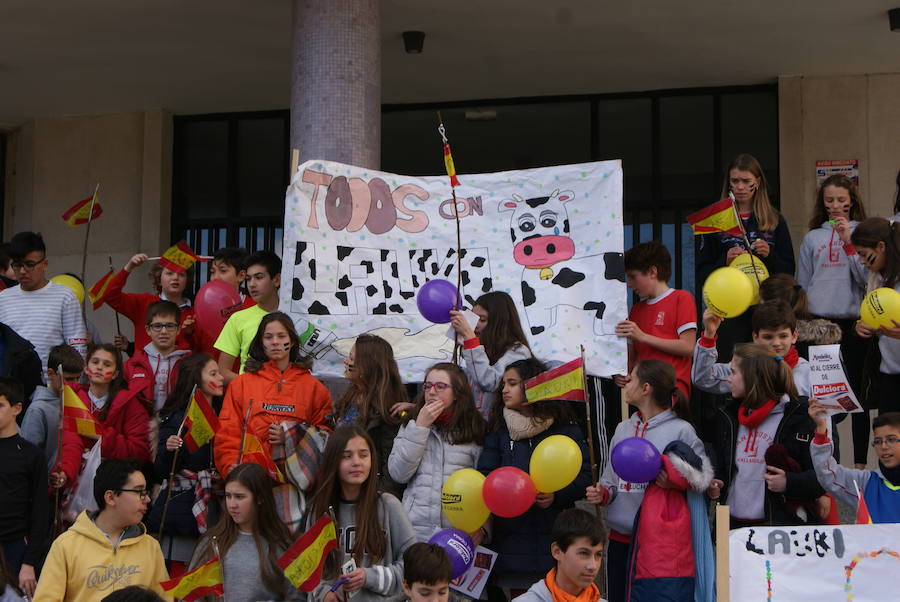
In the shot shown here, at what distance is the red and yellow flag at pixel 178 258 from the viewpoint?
26.3ft

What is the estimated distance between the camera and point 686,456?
596cm

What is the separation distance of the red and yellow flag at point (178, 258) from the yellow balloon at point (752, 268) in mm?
3375

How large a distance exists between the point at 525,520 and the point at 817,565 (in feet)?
4.70

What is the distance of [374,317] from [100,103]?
5.42m

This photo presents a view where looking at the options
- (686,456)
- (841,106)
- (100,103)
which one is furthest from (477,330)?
(100,103)

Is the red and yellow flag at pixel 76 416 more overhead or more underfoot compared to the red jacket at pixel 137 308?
more underfoot

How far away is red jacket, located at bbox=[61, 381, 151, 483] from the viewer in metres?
6.76

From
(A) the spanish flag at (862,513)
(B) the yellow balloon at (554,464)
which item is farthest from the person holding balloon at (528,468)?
(A) the spanish flag at (862,513)

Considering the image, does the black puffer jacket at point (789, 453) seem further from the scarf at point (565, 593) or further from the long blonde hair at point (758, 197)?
the long blonde hair at point (758, 197)

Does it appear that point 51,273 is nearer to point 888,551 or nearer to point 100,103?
point 100,103

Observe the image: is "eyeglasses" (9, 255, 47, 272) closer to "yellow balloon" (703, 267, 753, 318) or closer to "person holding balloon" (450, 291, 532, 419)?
"person holding balloon" (450, 291, 532, 419)

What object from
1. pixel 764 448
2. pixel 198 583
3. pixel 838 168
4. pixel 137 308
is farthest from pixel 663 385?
pixel 838 168

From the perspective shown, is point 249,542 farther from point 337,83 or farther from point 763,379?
point 337,83

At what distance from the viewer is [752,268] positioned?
7.48 m
